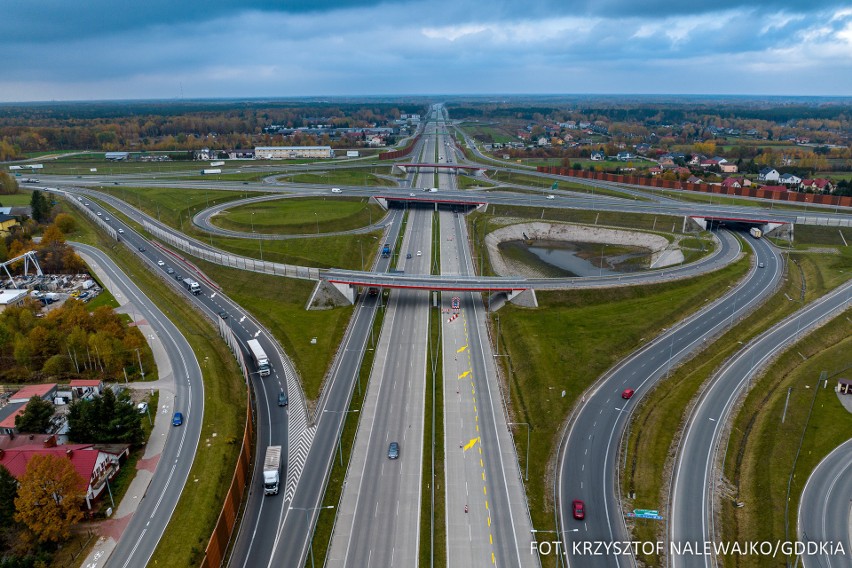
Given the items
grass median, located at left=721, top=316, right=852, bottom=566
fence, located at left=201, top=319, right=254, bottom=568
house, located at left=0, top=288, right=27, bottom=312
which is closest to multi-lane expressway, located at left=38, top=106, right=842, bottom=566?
fence, located at left=201, top=319, right=254, bottom=568

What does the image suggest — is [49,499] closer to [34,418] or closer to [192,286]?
[34,418]

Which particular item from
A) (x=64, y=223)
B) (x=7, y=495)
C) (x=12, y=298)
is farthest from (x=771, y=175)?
(x=64, y=223)

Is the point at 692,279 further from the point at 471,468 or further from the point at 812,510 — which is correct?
the point at 471,468

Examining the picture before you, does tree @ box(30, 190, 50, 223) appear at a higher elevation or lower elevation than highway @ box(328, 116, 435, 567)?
higher

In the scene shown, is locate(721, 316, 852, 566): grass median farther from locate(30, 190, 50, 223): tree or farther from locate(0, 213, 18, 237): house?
locate(30, 190, 50, 223): tree

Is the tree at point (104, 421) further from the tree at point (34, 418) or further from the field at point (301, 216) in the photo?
the field at point (301, 216)

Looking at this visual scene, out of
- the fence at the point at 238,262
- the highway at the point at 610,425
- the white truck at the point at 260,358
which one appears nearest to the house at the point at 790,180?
the highway at the point at 610,425

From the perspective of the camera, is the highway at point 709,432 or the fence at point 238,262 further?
the fence at point 238,262
